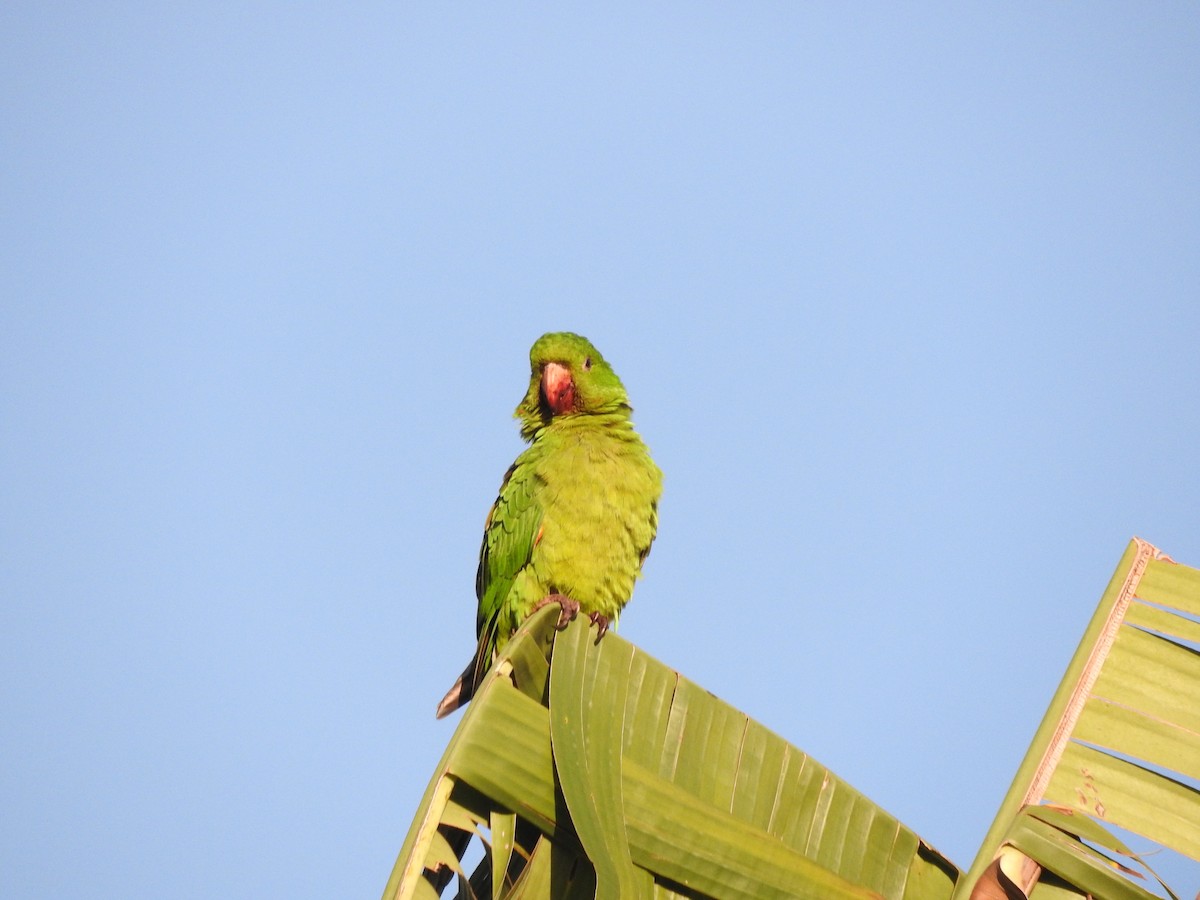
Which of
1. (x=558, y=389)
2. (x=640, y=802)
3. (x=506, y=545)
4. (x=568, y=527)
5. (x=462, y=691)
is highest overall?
(x=558, y=389)

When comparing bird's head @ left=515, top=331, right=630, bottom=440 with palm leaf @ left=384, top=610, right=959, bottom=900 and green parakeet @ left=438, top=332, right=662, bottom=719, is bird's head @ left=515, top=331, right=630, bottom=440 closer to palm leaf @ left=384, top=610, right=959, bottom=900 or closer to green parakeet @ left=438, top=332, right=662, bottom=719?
green parakeet @ left=438, top=332, right=662, bottom=719

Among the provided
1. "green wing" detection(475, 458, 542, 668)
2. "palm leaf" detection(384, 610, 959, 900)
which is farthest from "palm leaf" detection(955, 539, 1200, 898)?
"green wing" detection(475, 458, 542, 668)

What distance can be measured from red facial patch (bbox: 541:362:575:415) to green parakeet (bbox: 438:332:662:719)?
0.17 m

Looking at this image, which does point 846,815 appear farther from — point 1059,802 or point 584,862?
point 584,862

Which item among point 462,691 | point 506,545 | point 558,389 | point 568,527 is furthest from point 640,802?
point 558,389

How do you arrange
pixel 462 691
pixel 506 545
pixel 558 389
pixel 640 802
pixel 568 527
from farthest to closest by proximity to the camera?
pixel 558 389 < pixel 506 545 < pixel 568 527 < pixel 462 691 < pixel 640 802

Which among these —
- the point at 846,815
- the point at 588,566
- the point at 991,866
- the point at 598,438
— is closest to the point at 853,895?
the point at 846,815

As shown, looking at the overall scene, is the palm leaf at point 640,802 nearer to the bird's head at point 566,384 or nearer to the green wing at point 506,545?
the green wing at point 506,545

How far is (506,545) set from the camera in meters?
5.25

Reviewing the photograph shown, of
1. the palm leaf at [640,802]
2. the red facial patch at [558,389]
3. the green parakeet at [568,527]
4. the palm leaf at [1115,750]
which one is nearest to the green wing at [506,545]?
the green parakeet at [568,527]

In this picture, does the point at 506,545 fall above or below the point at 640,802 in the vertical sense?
above

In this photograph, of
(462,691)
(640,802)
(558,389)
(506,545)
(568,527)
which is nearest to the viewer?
(640,802)

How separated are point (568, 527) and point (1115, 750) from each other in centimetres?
269

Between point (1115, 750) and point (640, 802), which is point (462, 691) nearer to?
point (640, 802)
